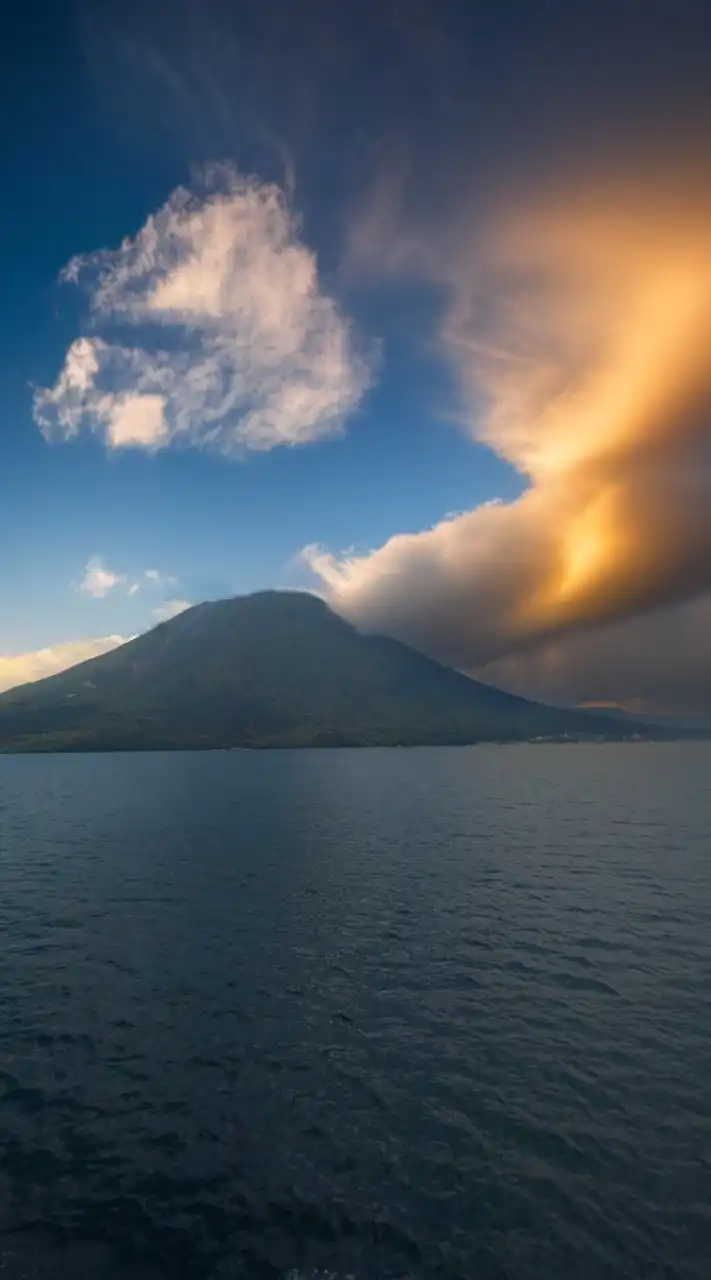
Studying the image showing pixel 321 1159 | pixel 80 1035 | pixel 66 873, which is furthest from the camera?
pixel 66 873

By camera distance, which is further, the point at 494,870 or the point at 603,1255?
the point at 494,870

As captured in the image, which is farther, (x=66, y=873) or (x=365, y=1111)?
(x=66, y=873)

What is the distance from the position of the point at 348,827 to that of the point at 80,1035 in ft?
266

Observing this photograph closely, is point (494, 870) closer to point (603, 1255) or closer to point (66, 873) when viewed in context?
point (66, 873)

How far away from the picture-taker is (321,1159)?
2680 cm

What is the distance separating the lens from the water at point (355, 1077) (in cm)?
2278

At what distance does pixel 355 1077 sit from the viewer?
3303 cm

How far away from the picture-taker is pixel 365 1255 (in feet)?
71.8

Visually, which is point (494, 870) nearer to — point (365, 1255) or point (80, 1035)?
point (80, 1035)

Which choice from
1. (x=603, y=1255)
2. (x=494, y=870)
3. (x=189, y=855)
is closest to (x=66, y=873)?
(x=189, y=855)

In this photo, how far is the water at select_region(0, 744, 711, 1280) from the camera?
74.7 ft

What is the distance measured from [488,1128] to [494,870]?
178 feet

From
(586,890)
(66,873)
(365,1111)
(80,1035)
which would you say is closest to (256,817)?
(66,873)

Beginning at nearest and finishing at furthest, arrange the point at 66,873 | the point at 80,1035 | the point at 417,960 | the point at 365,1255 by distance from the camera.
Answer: the point at 365,1255 → the point at 80,1035 → the point at 417,960 → the point at 66,873
